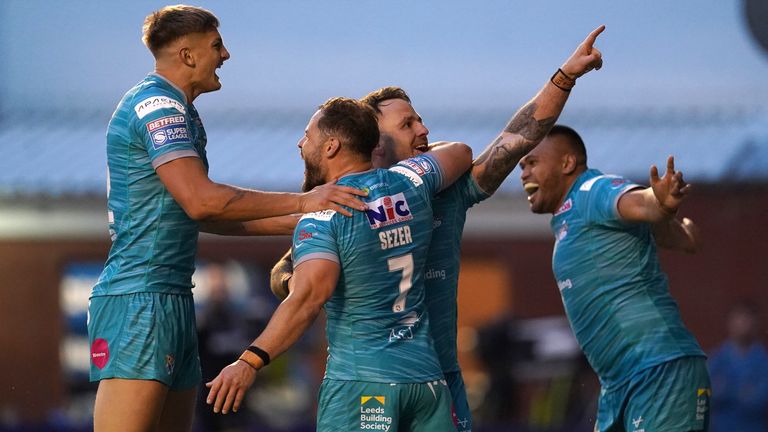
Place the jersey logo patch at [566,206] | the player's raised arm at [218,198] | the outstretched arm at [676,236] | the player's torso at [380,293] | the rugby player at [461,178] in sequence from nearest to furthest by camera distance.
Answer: the player's torso at [380,293] < the player's raised arm at [218,198] < the rugby player at [461,178] < the jersey logo patch at [566,206] < the outstretched arm at [676,236]

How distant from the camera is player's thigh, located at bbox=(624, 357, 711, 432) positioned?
20.6 ft

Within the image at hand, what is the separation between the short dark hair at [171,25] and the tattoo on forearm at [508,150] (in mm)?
1487

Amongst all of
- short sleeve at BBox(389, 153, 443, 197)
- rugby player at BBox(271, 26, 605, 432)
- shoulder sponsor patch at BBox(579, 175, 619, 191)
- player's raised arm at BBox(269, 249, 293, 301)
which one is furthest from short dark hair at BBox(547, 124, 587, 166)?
player's raised arm at BBox(269, 249, 293, 301)

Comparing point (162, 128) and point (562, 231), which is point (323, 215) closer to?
point (162, 128)

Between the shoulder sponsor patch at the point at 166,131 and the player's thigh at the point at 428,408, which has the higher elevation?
the shoulder sponsor patch at the point at 166,131

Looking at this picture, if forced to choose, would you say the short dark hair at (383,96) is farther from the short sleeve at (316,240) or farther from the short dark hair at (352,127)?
the short sleeve at (316,240)

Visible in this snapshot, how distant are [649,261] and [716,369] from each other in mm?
6916

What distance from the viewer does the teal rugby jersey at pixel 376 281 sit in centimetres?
500

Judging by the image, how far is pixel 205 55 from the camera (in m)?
5.62

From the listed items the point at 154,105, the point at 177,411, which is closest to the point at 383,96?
the point at 154,105

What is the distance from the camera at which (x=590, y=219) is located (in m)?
6.56

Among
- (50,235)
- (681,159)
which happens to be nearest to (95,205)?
(50,235)

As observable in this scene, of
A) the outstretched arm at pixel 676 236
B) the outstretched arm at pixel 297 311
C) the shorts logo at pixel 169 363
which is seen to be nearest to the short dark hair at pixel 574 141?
the outstretched arm at pixel 676 236

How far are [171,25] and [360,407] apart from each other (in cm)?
202
